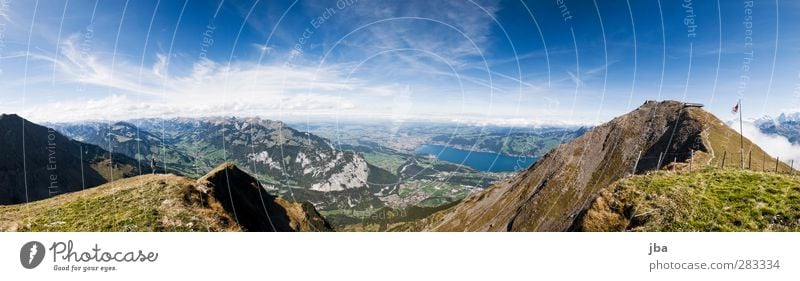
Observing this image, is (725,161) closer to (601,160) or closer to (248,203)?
(601,160)

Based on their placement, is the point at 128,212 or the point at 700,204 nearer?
the point at 700,204

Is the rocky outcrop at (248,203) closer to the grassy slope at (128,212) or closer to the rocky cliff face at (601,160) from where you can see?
the grassy slope at (128,212)

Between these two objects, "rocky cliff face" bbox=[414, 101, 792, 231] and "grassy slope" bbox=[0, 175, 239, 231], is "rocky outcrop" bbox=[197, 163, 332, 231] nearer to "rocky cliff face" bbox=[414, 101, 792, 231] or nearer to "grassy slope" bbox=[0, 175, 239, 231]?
"grassy slope" bbox=[0, 175, 239, 231]

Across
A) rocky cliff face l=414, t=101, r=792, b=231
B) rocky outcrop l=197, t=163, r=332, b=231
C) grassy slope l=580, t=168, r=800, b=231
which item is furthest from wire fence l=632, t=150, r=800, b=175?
rocky outcrop l=197, t=163, r=332, b=231

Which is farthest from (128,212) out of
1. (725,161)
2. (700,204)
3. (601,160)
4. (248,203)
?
(601,160)

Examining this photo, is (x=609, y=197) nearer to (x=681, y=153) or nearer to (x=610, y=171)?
(x=681, y=153)
